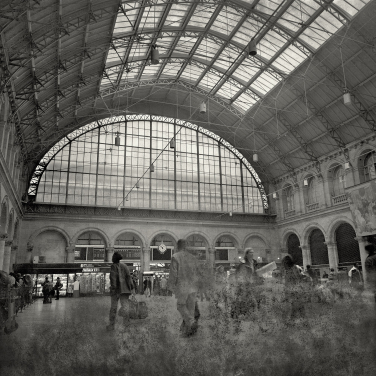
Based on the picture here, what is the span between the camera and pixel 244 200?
3578 centimetres

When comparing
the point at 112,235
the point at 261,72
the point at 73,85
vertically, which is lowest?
the point at 112,235

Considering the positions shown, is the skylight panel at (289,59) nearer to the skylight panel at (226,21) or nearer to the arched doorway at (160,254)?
the skylight panel at (226,21)

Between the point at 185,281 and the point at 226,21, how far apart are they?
21.5 meters

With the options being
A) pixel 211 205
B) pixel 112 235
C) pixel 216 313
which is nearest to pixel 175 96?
pixel 211 205

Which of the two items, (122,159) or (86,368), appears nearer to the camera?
(86,368)

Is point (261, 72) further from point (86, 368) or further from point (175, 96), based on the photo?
point (86, 368)

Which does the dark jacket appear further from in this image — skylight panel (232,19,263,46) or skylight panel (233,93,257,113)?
skylight panel (233,93,257,113)

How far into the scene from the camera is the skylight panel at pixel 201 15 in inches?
859

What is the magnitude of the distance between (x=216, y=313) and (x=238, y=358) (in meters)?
0.78

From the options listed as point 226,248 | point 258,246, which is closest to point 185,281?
point 226,248

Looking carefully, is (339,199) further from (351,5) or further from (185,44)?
(185,44)

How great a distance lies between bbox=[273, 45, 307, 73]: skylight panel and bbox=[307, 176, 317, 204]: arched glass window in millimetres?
10772

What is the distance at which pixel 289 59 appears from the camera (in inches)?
974

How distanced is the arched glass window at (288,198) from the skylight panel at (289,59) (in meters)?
12.5
